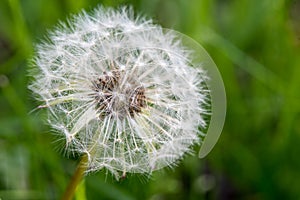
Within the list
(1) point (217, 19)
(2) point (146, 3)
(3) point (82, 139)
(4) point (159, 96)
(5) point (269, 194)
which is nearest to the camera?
(3) point (82, 139)

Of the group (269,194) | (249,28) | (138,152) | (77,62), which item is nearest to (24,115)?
(77,62)

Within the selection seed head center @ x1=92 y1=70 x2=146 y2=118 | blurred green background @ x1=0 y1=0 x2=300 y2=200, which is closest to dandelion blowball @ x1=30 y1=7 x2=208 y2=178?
seed head center @ x1=92 y1=70 x2=146 y2=118

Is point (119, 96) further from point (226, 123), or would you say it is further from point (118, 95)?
point (226, 123)

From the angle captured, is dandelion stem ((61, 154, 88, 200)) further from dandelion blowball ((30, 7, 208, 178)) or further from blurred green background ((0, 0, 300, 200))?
blurred green background ((0, 0, 300, 200))

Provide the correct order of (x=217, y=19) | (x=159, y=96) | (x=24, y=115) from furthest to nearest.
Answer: (x=217, y=19) → (x=24, y=115) → (x=159, y=96)

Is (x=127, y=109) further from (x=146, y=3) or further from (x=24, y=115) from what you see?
(x=146, y=3)

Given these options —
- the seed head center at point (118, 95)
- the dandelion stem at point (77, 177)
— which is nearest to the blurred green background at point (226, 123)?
the dandelion stem at point (77, 177)

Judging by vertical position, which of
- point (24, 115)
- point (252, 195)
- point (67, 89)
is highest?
point (67, 89)
